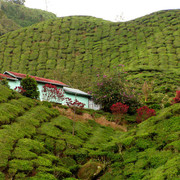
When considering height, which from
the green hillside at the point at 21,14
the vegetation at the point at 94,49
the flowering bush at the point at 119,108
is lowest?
the flowering bush at the point at 119,108

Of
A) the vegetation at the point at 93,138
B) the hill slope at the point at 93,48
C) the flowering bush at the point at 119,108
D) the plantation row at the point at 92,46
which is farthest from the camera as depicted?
the plantation row at the point at 92,46

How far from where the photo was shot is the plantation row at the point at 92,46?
57181 mm

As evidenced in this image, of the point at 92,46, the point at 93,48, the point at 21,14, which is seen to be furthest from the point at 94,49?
the point at 21,14

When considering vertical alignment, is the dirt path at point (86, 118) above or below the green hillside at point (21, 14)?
below

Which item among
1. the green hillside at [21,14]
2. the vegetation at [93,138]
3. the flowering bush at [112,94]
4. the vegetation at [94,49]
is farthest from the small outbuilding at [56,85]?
the green hillside at [21,14]

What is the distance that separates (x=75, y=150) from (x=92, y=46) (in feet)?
194

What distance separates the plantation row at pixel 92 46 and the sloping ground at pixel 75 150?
121ft

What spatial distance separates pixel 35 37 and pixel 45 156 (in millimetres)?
68355

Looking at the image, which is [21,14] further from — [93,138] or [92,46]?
[93,138]

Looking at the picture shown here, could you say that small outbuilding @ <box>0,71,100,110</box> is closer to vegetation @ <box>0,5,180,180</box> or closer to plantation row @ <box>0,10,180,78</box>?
vegetation @ <box>0,5,180,180</box>

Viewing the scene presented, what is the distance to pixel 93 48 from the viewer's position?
6844 cm

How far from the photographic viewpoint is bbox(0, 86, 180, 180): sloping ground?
8.82 meters

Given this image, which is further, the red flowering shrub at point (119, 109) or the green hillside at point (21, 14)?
the green hillside at point (21, 14)

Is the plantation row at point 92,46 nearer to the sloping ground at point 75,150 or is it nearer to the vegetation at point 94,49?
the vegetation at point 94,49
